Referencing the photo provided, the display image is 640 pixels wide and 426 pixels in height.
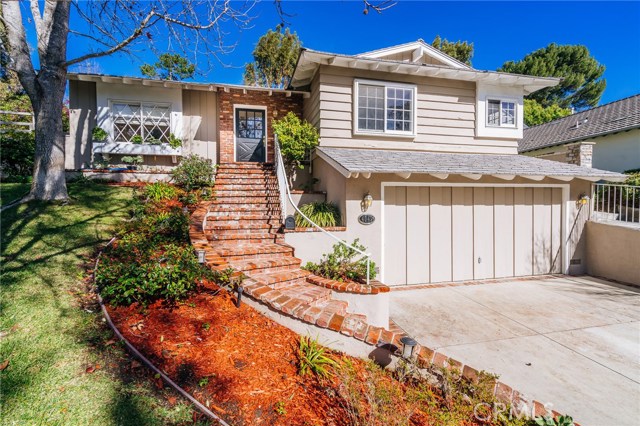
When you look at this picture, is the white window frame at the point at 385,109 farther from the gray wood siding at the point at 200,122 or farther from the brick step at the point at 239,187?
the gray wood siding at the point at 200,122

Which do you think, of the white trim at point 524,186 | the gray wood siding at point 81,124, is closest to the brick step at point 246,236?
the white trim at point 524,186

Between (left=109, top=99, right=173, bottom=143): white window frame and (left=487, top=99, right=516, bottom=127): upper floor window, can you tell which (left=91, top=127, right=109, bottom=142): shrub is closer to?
(left=109, top=99, right=173, bottom=143): white window frame

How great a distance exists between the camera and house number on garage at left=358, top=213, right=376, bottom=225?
19.2ft

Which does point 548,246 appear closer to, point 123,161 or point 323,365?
point 323,365

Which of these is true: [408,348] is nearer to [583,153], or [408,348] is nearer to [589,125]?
[583,153]

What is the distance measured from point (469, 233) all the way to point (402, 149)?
2.85 meters

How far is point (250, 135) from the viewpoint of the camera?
10055 mm

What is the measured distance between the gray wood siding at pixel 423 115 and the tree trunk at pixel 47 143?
6017 millimetres

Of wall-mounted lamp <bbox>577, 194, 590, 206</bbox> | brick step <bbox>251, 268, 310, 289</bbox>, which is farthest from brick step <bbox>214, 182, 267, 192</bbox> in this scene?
wall-mounted lamp <bbox>577, 194, 590, 206</bbox>

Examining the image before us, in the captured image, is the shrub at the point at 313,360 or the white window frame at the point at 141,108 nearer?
the shrub at the point at 313,360

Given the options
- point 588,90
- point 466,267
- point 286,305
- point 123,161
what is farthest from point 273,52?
point 588,90

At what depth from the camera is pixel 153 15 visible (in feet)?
15.4

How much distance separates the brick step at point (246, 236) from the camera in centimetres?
523

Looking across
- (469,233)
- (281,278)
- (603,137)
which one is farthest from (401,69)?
(603,137)
